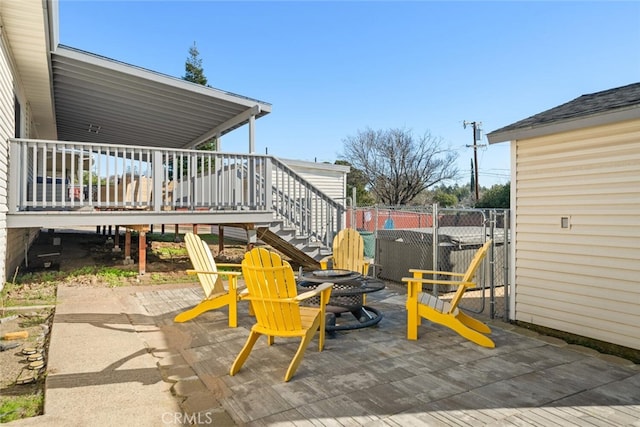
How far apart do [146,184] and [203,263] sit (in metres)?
3.09

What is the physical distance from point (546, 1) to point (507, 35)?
2861mm

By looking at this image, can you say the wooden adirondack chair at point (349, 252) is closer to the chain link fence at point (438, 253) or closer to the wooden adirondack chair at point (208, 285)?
the chain link fence at point (438, 253)

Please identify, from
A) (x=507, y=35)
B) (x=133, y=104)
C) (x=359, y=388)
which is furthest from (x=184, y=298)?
(x=507, y=35)

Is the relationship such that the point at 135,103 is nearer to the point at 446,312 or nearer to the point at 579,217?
the point at 446,312

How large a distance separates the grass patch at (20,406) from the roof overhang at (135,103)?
581 centimetres

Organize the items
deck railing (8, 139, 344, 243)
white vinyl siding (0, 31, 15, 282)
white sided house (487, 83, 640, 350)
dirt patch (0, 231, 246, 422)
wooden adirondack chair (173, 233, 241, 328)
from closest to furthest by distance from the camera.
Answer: dirt patch (0, 231, 246, 422)
white sided house (487, 83, 640, 350)
wooden adirondack chair (173, 233, 241, 328)
white vinyl siding (0, 31, 15, 282)
deck railing (8, 139, 344, 243)

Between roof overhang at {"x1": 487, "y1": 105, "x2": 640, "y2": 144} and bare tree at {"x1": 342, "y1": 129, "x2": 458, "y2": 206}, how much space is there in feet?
83.0

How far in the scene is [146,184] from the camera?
734 centimetres

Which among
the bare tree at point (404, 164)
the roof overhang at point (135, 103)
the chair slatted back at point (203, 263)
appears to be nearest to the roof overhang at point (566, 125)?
the chair slatted back at point (203, 263)

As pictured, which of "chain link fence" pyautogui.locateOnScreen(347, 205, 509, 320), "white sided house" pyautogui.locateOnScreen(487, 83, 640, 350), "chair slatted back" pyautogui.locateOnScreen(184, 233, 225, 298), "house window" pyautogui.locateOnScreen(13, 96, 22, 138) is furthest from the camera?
"house window" pyautogui.locateOnScreen(13, 96, 22, 138)

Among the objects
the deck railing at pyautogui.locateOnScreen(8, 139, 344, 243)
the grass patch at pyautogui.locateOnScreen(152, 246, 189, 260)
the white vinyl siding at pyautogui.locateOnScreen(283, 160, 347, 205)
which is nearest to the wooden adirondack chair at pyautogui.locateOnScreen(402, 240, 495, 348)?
the deck railing at pyautogui.locateOnScreen(8, 139, 344, 243)

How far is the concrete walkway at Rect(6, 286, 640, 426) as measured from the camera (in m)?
2.55

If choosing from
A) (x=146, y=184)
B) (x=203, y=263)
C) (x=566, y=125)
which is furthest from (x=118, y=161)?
(x=566, y=125)

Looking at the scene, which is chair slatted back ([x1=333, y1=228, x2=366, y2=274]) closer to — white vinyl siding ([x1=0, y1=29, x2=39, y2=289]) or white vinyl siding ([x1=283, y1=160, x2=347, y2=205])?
white vinyl siding ([x1=0, y1=29, x2=39, y2=289])
